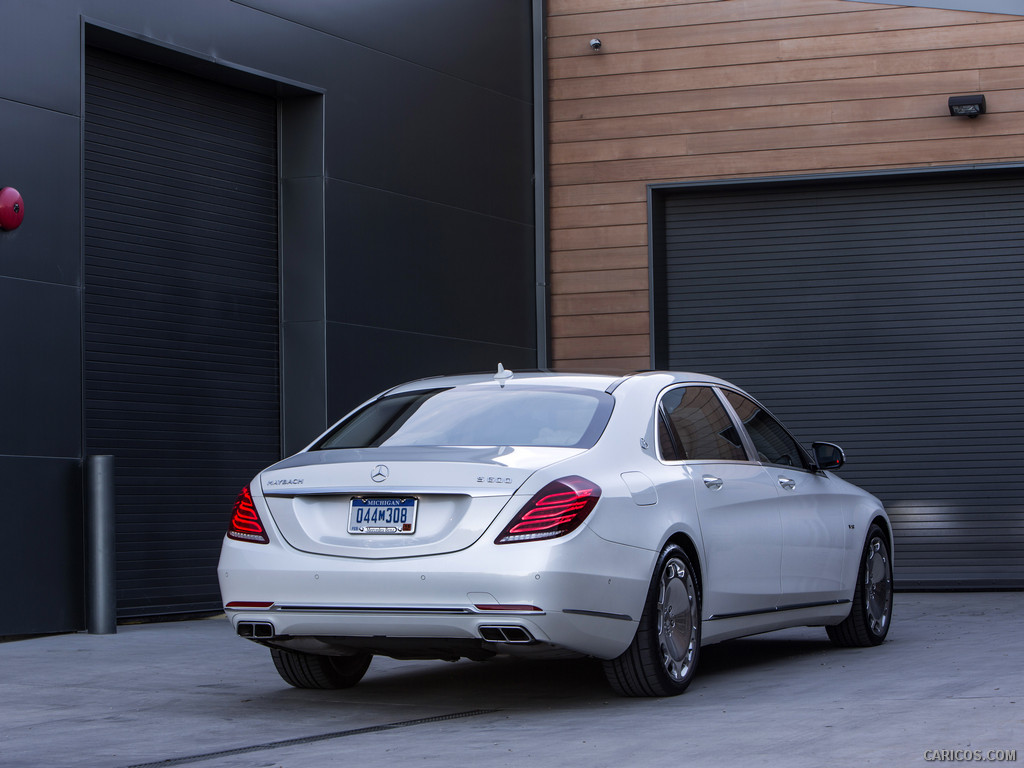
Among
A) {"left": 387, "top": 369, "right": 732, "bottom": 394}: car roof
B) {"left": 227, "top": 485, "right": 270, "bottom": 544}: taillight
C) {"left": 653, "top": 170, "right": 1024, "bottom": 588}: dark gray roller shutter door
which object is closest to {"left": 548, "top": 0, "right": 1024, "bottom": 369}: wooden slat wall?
{"left": 653, "top": 170, "right": 1024, "bottom": 588}: dark gray roller shutter door

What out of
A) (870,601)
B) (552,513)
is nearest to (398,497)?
(552,513)

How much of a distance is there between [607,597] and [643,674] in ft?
1.78

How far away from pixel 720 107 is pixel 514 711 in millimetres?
10307

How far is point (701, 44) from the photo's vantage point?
15758 millimetres

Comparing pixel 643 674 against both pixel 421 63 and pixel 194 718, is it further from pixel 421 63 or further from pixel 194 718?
pixel 421 63

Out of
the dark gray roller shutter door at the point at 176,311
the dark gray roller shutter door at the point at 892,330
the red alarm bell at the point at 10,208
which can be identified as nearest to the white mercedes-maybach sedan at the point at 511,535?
the red alarm bell at the point at 10,208

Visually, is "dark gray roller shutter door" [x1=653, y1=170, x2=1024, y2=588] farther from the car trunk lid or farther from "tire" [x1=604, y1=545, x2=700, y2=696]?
the car trunk lid

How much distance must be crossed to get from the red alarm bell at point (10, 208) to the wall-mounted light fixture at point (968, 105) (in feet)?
29.7

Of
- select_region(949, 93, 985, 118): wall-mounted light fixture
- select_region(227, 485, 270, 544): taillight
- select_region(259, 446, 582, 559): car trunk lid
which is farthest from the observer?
select_region(949, 93, 985, 118): wall-mounted light fixture

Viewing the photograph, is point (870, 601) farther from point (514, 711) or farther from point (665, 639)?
point (514, 711)

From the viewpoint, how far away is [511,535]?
6020 mm

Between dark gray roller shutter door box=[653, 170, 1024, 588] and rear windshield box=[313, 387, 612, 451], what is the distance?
8.74 m

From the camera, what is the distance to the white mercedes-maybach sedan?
602cm

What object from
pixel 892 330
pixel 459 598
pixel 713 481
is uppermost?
pixel 892 330
